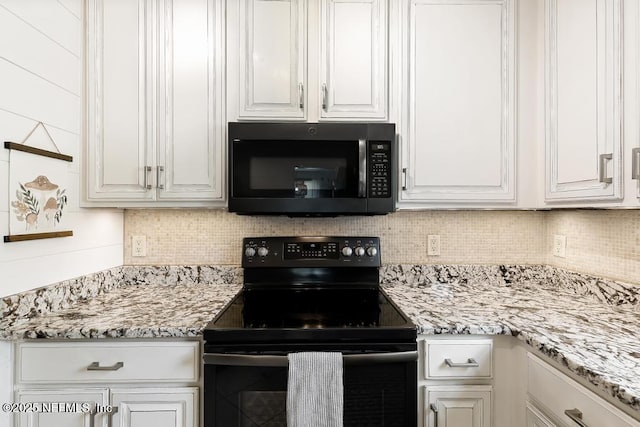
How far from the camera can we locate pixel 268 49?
1568mm

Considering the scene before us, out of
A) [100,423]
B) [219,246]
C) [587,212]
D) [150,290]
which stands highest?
[587,212]

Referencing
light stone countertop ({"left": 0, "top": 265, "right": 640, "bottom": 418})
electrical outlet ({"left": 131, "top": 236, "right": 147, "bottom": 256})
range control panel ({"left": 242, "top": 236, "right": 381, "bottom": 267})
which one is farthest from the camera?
electrical outlet ({"left": 131, "top": 236, "right": 147, "bottom": 256})

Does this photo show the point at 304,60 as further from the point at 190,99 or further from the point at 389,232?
the point at 389,232

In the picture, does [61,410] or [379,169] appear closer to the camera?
[61,410]

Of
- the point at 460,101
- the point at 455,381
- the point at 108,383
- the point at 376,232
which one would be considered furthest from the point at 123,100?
the point at 455,381

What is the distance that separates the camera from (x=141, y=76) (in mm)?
1556

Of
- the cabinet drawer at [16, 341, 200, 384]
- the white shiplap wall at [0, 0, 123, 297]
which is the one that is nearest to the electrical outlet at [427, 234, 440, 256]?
the cabinet drawer at [16, 341, 200, 384]

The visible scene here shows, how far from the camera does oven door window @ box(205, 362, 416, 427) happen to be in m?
1.17

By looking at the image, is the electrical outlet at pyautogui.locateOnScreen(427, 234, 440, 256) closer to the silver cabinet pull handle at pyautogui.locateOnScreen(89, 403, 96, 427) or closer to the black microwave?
the black microwave

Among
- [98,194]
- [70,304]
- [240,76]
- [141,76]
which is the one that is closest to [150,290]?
[70,304]

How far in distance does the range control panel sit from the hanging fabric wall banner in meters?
0.77

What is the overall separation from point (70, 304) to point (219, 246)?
0.67 m

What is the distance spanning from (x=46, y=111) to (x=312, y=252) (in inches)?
48.0

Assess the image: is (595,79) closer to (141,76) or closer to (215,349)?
(215,349)
